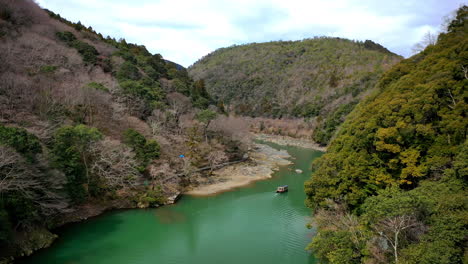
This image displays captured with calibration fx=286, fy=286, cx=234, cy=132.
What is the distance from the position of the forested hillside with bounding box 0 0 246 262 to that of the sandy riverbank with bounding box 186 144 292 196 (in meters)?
1.76

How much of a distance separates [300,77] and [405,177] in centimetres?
8618

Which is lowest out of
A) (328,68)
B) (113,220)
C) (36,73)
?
(113,220)

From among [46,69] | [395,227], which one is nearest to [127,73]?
[46,69]

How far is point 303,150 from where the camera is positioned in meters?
52.4

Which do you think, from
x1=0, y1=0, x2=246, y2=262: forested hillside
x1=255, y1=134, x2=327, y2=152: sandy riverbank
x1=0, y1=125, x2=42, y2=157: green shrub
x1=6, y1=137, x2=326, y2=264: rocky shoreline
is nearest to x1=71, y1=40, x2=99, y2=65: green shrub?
x1=0, y1=0, x2=246, y2=262: forested hillside

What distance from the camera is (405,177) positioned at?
1375 cm

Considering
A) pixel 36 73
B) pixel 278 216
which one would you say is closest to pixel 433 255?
pixel 278 216

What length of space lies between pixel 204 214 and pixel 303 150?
33.9 m

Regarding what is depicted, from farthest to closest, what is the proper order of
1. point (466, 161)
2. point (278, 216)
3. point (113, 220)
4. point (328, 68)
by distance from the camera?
point (328, 68)
point (278, 216)
point (113, 220)
point (466, 161)

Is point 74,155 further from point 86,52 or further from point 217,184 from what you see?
point 86,52

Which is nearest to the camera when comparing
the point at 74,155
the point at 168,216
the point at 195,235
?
the point at 195,235

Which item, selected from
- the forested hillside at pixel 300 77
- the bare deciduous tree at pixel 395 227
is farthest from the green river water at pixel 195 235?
the forested hillside at pixel 300 77

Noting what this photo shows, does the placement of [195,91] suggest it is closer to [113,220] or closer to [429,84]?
[113,220]

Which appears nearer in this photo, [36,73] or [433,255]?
[433,255]
